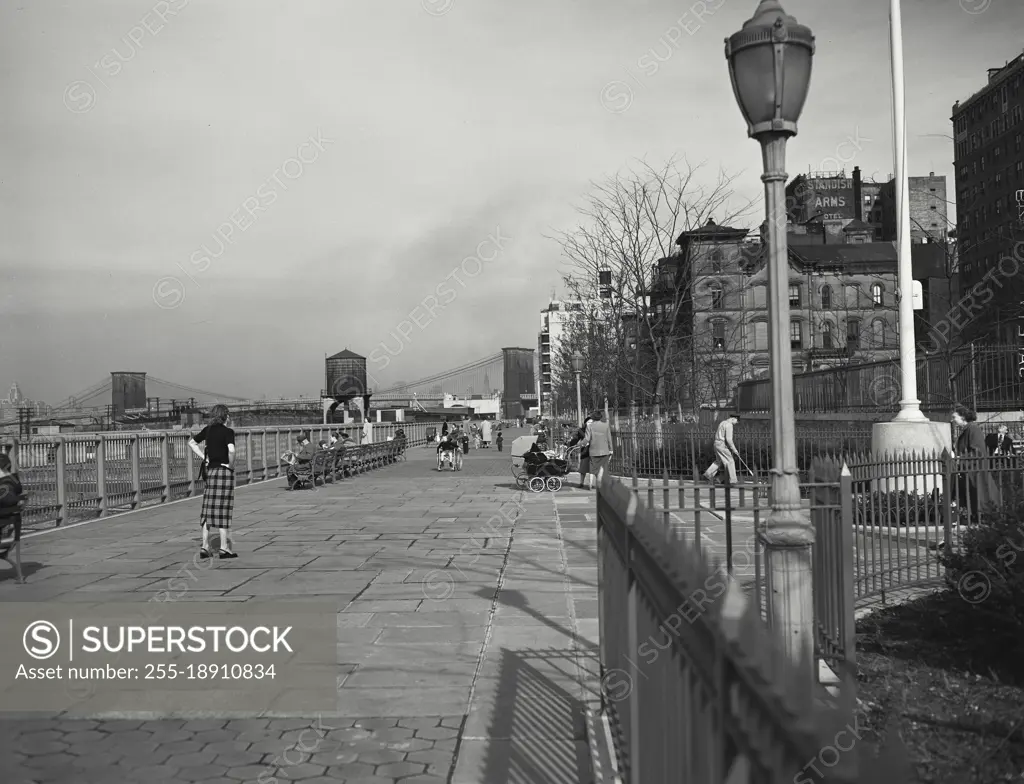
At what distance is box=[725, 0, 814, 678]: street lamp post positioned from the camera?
4.69 meters

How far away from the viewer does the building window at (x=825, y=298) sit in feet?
230

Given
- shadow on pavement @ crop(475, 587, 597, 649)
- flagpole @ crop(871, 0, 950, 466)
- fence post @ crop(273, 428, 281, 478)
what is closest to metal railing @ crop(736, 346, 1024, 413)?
flagpole @ crop(871, 0, 950, 466)

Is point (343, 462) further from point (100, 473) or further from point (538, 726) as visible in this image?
point (538, 726)

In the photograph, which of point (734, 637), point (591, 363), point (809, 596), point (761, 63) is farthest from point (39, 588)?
point (591, 363)

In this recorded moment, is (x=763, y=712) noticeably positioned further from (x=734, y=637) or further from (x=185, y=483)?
(x=185, y=483)

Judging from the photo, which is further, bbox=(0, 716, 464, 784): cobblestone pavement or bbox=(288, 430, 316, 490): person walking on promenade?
bbox=(288, 430, 316, 490): person walking on promenade

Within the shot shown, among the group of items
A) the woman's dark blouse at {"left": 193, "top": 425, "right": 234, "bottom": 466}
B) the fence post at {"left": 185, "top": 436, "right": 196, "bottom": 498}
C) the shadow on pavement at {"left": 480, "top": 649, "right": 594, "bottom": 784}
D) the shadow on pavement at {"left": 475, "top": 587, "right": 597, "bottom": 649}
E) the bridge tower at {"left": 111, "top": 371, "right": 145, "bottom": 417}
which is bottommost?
the shadow on pavement at {"left": 475, "top": 587, "right": 597, "bottom": 649}

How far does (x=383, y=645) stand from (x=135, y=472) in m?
11.7

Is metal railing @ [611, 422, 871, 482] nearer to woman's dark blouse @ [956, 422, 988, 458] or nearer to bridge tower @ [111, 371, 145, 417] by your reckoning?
woman's dark blouse @ [956, 422, 988, 458]

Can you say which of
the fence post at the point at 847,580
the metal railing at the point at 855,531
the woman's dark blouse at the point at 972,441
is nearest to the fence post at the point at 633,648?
the metal railing at the point at 855,531

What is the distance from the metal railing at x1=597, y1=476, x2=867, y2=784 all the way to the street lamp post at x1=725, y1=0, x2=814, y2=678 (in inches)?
48.0

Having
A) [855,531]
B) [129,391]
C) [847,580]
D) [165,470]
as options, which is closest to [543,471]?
[165,470]

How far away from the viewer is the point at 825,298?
70.9m

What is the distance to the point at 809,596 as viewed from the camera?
485 centimetres
